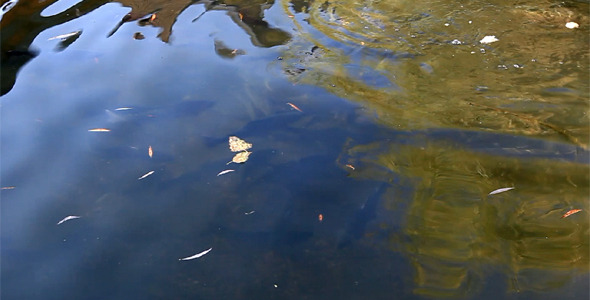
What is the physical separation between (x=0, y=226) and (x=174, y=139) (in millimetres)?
954

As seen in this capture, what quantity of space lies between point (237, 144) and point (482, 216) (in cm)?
131

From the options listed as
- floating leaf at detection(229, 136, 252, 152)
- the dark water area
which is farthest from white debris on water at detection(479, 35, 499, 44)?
floating leaf at detection(229, 136, 252, 152)

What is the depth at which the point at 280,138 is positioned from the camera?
9.76ft

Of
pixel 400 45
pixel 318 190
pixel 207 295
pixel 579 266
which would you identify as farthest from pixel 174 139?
pixel 579 266

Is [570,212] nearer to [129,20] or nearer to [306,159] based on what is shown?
[306,159]

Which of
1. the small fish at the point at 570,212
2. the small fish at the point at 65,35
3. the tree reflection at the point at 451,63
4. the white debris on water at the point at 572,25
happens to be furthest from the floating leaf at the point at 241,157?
the white debris on water at the point at 572,25

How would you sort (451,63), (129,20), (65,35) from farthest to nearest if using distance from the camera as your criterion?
(129,20) < (65,35) < (451,63)

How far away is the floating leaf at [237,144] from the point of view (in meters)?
2.91

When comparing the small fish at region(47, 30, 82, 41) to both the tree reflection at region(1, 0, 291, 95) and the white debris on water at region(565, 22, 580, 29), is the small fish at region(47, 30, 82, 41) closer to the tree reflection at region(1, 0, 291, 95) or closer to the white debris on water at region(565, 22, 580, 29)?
the tree reflection at region(1, 0, 291, 95)

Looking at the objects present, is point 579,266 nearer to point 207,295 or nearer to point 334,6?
point 207,295

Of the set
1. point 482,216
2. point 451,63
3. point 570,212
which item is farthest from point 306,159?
point 451,63

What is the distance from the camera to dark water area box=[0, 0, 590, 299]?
2238mm

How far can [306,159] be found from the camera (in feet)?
9.23

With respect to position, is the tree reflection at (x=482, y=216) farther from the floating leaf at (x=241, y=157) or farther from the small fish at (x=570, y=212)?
the floating leaf at (x=241, y=157)
